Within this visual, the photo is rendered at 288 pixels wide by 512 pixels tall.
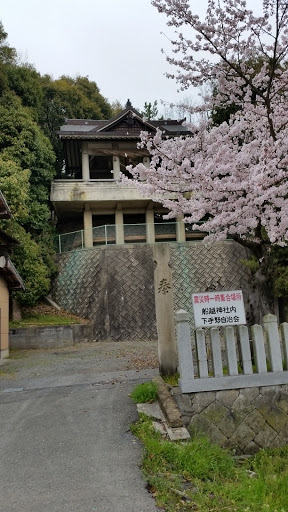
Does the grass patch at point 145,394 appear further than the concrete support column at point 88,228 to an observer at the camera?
No

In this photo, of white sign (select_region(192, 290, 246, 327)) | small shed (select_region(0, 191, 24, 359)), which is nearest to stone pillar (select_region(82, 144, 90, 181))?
small shed (select_region(0, 191, 24, 359))

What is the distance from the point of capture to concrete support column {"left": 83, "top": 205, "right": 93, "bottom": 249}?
71.7 feet

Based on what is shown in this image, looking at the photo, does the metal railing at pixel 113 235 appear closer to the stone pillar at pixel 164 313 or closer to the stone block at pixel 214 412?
the stone pillar at pixel 164 313

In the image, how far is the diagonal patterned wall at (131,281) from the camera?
18.6m

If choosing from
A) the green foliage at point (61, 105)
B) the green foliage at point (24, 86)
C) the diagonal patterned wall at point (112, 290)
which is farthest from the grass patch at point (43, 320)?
the green foliage at point (61, 105)

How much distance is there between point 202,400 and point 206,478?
1570 mm

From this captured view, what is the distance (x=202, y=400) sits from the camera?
6152mm

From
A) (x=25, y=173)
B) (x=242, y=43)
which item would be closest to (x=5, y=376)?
(x=242, y=43)

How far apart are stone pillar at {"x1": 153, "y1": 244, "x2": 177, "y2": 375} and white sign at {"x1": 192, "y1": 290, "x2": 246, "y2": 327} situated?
5.29 ft

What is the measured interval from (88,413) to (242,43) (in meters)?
7.13

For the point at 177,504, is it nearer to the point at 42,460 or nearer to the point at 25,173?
the point at 42,460

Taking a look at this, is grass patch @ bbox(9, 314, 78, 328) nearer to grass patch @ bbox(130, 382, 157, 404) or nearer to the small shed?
the small shed

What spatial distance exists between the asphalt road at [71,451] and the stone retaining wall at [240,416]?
98 cm

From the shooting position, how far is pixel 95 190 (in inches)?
906
